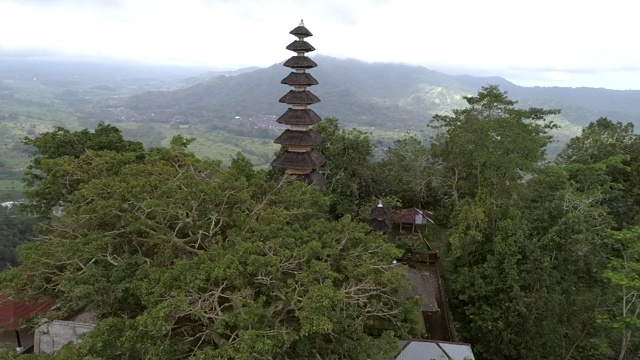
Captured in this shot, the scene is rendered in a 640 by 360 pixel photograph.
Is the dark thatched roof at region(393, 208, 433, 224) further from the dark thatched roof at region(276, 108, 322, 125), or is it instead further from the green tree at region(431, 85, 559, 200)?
the dark thatched roof at region(276, 108, 322, 125)

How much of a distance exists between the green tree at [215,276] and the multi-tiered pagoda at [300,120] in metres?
4.55

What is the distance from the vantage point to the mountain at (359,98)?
362 ft

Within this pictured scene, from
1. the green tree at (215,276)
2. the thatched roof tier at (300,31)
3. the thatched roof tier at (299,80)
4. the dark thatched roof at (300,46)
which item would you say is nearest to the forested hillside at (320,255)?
the green tree at (215,276)

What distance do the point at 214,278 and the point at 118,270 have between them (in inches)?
86.3

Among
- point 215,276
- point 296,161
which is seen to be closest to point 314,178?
point 296,161

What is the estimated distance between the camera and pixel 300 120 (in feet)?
49.7

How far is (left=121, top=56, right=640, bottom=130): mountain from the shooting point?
110312mm

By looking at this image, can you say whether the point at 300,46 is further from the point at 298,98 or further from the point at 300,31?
the point at 298,98

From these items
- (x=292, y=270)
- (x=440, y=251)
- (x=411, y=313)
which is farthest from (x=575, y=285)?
(x=292, y=270)

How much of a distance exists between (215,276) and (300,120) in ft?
28.9

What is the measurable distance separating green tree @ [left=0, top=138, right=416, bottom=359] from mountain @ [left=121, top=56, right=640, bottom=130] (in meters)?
88.6

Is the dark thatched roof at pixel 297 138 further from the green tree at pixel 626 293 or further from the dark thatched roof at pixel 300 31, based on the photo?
the green tree at pixel 626 293

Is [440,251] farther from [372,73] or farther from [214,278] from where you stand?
[372,73]

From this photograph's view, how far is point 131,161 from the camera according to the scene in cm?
1441
